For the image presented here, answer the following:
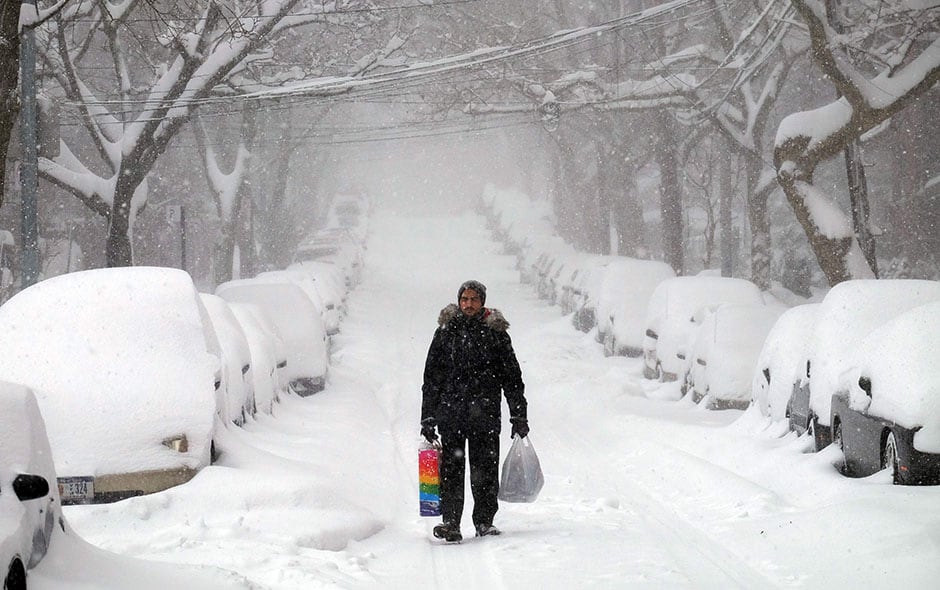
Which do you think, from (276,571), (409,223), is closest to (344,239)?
(409,223)

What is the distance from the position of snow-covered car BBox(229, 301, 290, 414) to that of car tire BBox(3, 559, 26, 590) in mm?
8030

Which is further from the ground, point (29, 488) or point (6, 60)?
point (6, 60)

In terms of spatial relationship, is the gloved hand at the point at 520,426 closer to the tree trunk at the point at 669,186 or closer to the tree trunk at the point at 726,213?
the tree trunk at the point at 669,186

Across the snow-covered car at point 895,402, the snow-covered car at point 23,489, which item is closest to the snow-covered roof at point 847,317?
the snow-covered car at point 895,402

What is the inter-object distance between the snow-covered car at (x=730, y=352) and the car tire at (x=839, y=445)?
5466mm

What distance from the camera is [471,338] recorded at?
352 inches

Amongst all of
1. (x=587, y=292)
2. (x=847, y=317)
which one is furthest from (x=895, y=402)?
(x=587, y=292)

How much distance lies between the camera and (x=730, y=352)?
1616 centimetres

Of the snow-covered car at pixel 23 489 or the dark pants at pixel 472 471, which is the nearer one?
the snow-covered car at pixel 23 489

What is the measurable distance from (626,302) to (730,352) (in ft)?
25.1

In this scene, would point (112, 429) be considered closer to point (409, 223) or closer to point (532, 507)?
point (532, 507)

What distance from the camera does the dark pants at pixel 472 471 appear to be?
886cm

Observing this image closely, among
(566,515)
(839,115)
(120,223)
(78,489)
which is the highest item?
(839,115)

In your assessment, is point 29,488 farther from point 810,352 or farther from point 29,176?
point 29,176
